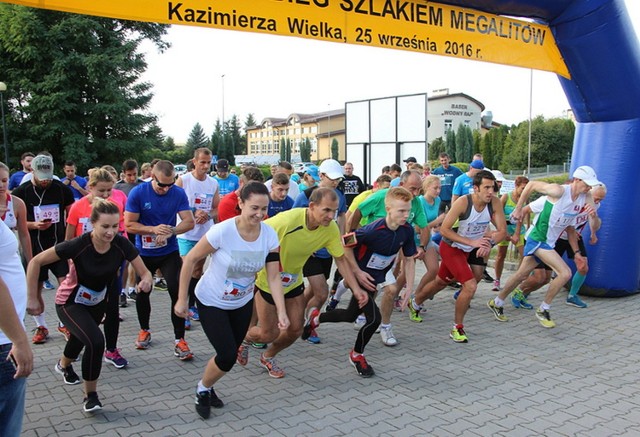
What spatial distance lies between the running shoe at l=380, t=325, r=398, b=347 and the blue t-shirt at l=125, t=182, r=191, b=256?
2.41 metres

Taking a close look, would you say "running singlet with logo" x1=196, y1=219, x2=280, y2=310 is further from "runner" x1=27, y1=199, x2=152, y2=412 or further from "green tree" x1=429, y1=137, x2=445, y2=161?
"green tree" x1=429, y1=137, x2=445, y2=161

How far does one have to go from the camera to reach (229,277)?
161 inches

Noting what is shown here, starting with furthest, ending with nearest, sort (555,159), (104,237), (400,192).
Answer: (555,159), (400,192), (104,237)

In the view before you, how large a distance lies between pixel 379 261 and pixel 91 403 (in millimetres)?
2762

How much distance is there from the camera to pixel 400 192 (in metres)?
5.07

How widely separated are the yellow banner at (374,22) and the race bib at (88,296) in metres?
2.18

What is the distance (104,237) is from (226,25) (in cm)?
230

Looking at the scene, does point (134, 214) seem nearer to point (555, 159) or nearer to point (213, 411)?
point (213, 411)

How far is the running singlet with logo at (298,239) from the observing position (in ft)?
15.7

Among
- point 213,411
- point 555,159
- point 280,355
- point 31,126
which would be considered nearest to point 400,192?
point 280,355

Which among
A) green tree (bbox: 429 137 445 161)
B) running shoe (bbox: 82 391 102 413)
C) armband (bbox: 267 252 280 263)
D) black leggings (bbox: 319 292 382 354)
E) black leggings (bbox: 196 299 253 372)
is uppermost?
green tree (bbox: 429 137 445 161)

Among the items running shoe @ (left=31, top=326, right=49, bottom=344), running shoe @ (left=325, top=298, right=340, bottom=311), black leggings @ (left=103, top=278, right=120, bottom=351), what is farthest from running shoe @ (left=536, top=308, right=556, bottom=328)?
A: running shoe @ (left=31, top=326, right=49, bottom=344)

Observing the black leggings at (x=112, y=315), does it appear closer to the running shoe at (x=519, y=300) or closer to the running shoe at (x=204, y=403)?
the running shoe at (x=204, y=403)

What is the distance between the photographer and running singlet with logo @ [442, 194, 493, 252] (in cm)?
621
